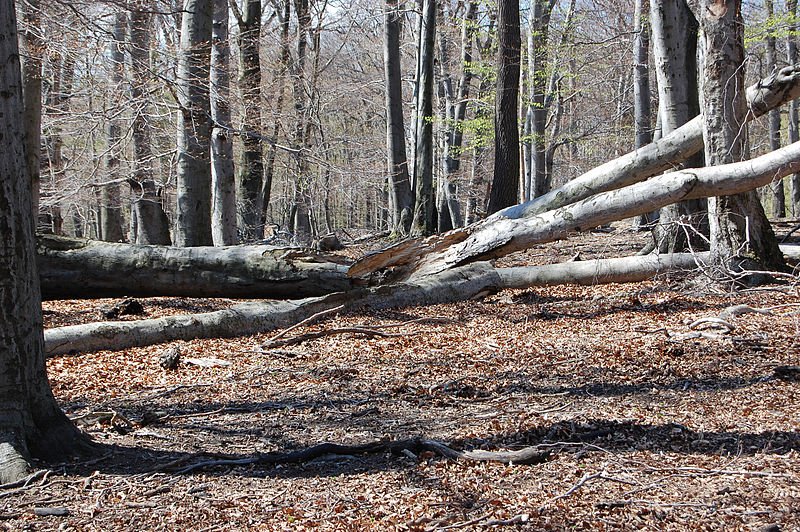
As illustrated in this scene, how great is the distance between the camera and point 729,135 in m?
7.15

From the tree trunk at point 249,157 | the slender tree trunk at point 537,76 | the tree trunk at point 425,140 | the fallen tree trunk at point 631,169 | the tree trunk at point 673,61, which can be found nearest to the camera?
the fallen tree trunk at point 631,169

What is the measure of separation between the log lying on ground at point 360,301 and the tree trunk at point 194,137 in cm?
335

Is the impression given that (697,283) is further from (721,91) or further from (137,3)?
(137,3)

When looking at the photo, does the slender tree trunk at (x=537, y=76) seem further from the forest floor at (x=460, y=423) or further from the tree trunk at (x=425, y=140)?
the forest floor at (x=460, y=423)

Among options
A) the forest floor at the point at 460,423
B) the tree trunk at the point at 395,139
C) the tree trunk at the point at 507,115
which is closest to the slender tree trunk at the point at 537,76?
the tree trunk at the point at 395,139

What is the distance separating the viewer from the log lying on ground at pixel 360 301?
20.9ft

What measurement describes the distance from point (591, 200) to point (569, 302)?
1271 millimetres

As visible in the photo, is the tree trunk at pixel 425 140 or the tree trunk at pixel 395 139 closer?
the tree trunk at pixel 425 140

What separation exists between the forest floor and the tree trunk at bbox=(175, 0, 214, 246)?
10.3ft

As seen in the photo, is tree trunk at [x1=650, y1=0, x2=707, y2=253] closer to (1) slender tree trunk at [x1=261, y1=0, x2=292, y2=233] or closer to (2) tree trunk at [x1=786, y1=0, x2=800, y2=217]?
(1) slender tree trunk at [x1=261, y1=0, x2=292, y2=233]

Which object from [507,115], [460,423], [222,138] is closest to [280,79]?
[222,138]

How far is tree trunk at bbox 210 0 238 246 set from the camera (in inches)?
411

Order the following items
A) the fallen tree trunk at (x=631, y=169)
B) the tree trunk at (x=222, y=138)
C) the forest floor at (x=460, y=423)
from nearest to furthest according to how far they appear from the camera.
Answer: the forest floor at (x=460, y=423) < the fallen tree trunk at (x=631, y=169) < the tree trunk at (x=222, y=138)

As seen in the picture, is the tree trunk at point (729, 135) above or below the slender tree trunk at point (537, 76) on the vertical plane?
below
